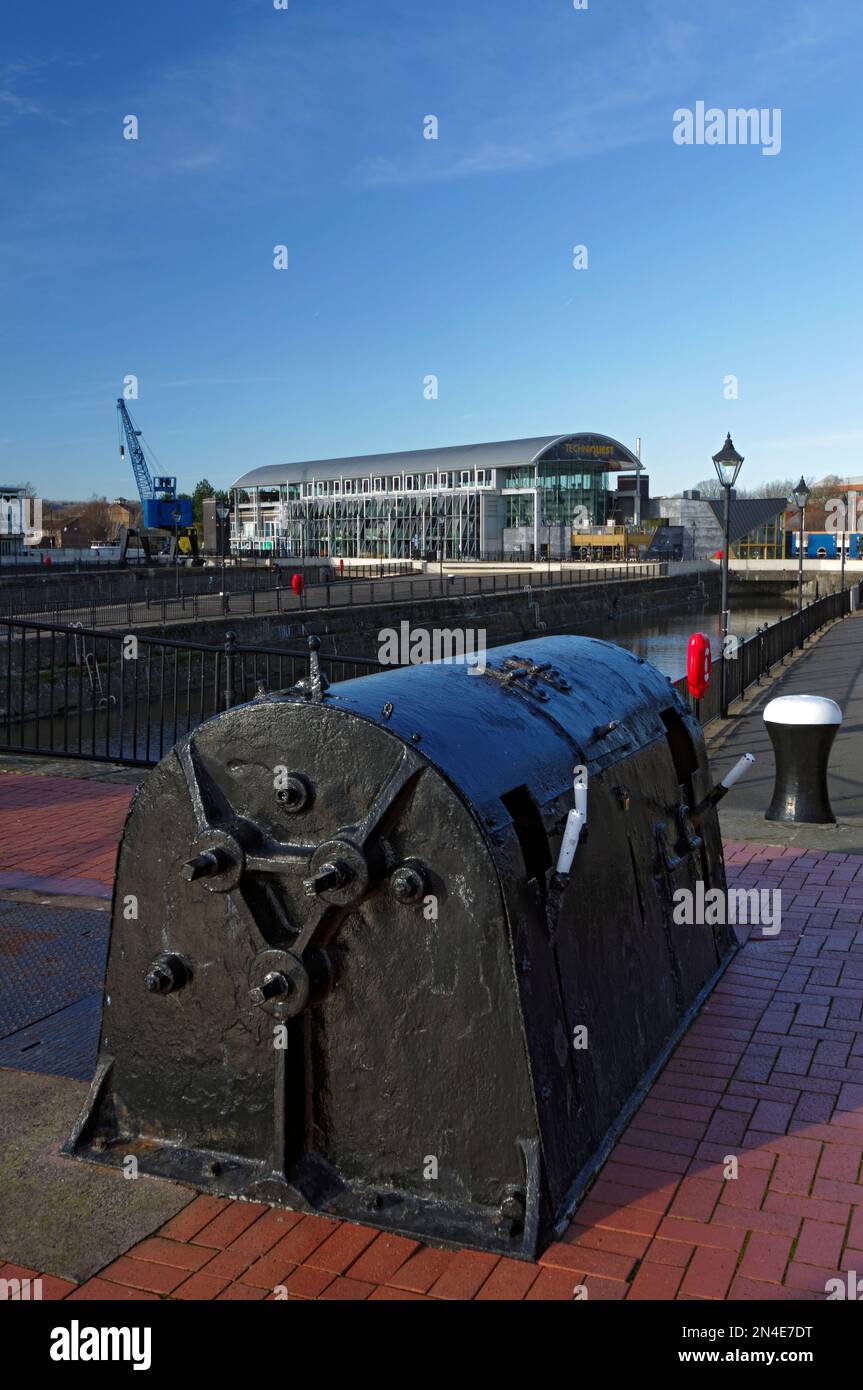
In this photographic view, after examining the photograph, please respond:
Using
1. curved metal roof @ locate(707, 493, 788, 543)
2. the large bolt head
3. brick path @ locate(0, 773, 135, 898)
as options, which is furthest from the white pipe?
curved metal roof @ locate(707, 493, 788, 543)

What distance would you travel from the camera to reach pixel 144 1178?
364 centimetres

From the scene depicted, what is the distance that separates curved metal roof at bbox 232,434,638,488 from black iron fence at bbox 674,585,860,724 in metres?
58.6

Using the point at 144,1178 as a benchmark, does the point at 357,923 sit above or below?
above

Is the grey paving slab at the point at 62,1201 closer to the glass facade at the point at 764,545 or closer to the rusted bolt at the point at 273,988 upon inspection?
the rusted bolt at the point at 273,988

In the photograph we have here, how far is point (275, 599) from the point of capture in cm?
4116

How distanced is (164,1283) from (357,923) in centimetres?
105

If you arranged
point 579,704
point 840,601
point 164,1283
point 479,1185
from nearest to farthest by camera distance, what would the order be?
point 164,1283 < point 479,1185 < point 579,704 < point 840,601

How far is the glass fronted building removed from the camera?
8712 centimetres

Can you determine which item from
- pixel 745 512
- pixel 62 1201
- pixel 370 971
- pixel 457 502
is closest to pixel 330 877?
pixel 370 971

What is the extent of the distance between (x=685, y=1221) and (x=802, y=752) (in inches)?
209

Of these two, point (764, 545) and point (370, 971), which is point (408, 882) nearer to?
point (370, 971)

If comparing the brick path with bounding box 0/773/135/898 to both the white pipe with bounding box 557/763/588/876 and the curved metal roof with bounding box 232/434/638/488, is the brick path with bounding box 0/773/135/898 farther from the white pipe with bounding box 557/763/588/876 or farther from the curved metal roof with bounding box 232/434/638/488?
the curved metal roof with bounding box 232/434/638/488
